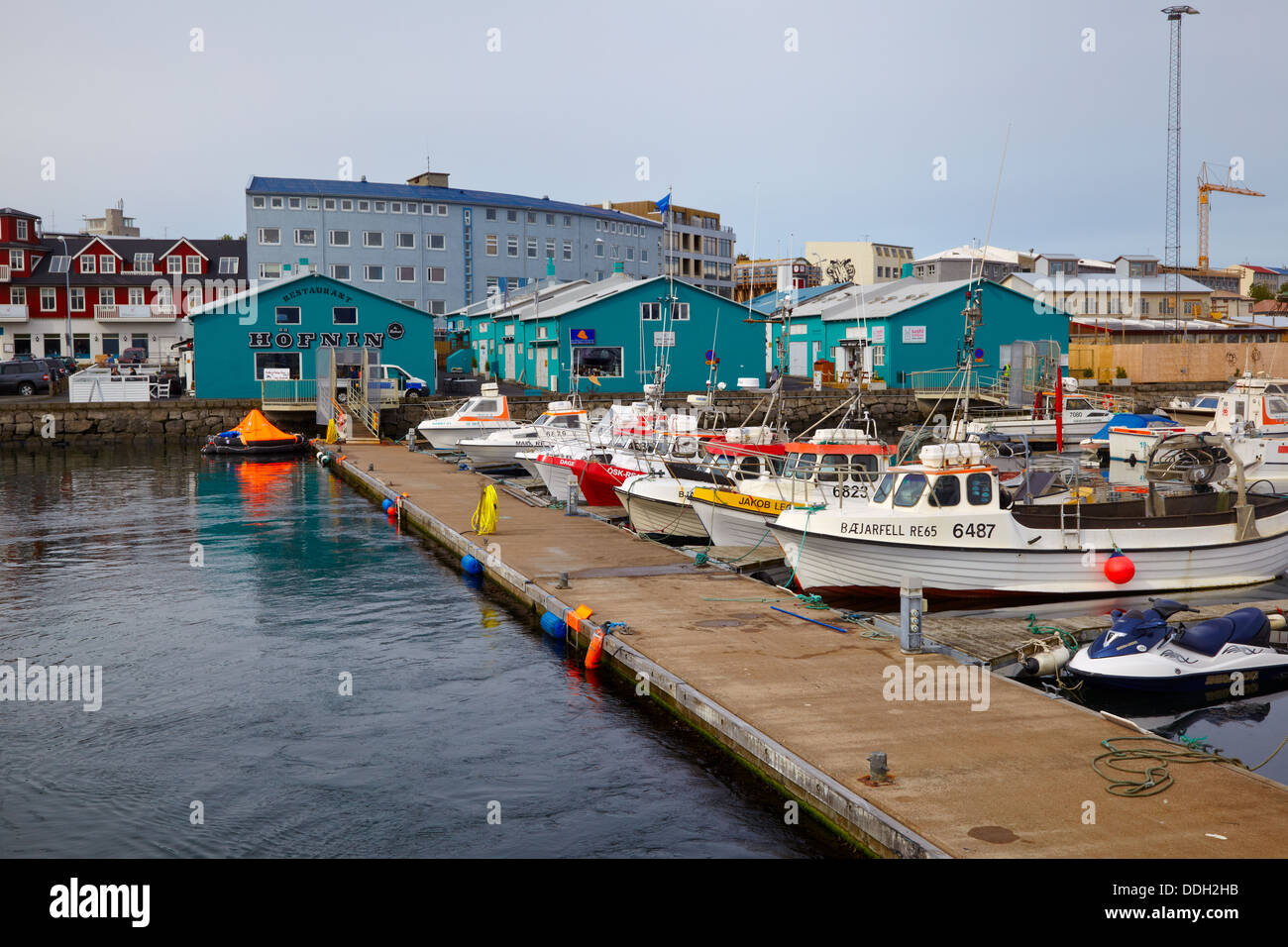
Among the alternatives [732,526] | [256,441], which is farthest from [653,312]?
[732,526]

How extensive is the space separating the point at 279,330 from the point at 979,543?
44.1m

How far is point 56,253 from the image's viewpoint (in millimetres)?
84062

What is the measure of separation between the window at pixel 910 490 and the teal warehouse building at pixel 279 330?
40.9 meters

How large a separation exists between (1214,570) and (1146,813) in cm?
1208

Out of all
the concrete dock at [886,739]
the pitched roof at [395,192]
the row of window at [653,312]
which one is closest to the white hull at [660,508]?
the concrete dock at [886,739]

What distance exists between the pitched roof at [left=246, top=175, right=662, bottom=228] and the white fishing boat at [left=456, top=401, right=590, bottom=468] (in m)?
47.7

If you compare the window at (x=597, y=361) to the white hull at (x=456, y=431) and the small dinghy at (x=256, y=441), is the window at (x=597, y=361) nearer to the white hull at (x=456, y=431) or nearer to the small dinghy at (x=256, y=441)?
the white hull at (x=456, y=431)

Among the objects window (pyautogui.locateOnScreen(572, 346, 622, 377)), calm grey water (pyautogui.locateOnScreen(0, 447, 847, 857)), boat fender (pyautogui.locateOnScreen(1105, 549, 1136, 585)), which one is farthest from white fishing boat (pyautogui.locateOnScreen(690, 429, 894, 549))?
window (pyautogui.locateOnScreen(572, 346, 622, 377))

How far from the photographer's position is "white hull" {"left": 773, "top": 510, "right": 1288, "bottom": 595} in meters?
18.5

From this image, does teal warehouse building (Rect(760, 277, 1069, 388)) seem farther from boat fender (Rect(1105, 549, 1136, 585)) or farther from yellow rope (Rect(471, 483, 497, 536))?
boat fender (Rect(1105, 549, 1136, 585))

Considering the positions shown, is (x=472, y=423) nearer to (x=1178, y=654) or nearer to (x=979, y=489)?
(x=979, y=489)

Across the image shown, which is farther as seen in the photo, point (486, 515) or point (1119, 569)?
point (486, 515)

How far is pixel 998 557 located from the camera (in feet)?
60.8
